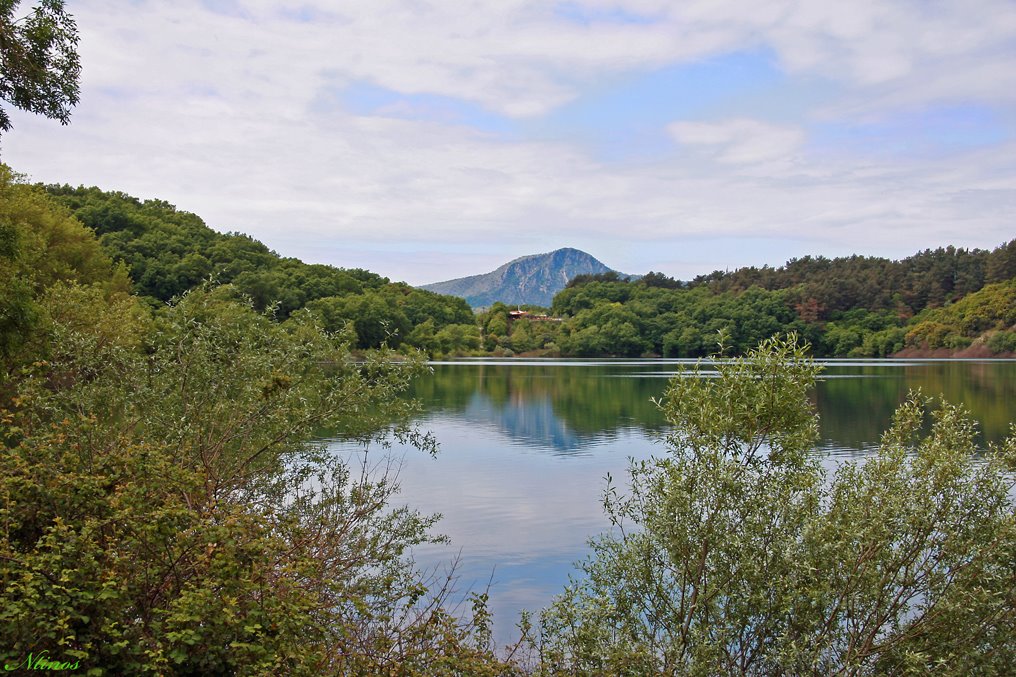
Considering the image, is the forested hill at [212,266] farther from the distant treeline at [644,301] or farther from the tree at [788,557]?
the tree at [788,557]

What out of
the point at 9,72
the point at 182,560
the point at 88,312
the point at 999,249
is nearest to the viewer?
the point at 182,560

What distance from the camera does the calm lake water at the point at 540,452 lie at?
2067 cm

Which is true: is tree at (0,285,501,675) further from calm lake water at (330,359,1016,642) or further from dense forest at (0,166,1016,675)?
calm lake water at (330,359,1016,642)

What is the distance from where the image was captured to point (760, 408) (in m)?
11.3

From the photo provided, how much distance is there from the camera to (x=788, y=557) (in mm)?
10508

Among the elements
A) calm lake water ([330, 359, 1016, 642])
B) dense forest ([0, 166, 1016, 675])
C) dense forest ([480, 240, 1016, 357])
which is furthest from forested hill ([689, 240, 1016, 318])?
dense forest ([0, 166, 1016, 675])

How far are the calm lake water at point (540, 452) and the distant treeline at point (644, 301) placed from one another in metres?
33.8

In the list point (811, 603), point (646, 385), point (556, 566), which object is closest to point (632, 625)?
point (811, 603)

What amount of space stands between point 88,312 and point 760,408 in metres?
25.0

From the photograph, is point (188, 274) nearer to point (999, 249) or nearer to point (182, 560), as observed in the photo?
point (182, 560)

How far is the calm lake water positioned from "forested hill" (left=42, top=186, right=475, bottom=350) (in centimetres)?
1658

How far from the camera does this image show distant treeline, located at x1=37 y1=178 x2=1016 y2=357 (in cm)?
9262

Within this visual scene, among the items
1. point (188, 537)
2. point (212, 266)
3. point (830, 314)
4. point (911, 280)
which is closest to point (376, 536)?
point (188, 537)

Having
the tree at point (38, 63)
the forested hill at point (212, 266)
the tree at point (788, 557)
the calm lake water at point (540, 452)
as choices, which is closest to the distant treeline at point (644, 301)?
the forested hill at point (212, 266)
